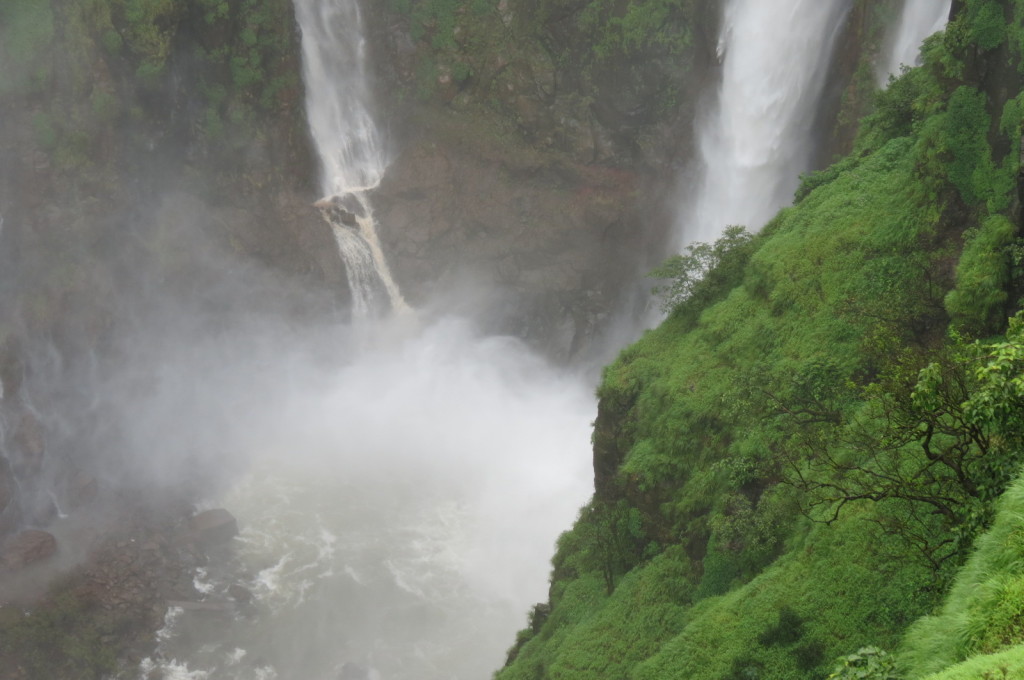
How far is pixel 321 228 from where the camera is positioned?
3588 cm

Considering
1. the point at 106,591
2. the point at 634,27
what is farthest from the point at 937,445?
the point at 634,27

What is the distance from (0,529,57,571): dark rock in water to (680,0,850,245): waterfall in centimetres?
2559

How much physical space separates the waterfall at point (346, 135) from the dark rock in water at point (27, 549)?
15.2 metres

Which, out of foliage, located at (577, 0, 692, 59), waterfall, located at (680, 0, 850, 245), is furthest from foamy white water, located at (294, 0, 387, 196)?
waterfall, located at (680, 0, 850, 245)

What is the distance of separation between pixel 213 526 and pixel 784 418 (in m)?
21.2

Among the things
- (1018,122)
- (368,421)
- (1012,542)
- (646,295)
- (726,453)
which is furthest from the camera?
(646,295)

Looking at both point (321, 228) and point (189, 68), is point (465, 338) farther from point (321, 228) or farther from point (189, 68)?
point (189, 68)

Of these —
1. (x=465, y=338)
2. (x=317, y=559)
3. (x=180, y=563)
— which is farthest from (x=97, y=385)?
(x=465, y=338)

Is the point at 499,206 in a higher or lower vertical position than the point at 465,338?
higher

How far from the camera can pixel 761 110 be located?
3034cm

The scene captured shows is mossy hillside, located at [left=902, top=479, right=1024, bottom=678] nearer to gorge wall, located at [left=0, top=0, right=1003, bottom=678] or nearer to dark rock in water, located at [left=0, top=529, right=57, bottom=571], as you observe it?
gorge wall, located at [left=0, top=0, right=1003, bottom=678]

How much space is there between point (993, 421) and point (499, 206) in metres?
31.6

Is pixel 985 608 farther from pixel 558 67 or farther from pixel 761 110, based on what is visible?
pixel 558 67

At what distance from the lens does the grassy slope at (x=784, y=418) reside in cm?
1078
